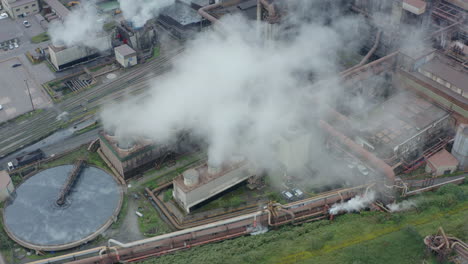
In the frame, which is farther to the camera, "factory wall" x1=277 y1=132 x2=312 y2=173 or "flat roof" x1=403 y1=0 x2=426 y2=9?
"flat roof" x1=403 y1=0 x2=426 y2=9

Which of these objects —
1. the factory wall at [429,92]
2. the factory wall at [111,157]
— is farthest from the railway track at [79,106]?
the factory wall at [429,92]

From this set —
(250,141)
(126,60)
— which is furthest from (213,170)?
(126,60)

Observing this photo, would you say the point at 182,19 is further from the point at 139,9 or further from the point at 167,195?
the point at 167,195

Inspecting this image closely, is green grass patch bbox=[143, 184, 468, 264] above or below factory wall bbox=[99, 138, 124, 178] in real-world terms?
below

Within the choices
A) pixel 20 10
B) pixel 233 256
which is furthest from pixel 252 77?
pixel 20 10

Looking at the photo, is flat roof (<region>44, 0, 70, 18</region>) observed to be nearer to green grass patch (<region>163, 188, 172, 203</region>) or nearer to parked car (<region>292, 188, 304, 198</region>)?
green grass patch (<region>163, 188, 172, 203</region>)

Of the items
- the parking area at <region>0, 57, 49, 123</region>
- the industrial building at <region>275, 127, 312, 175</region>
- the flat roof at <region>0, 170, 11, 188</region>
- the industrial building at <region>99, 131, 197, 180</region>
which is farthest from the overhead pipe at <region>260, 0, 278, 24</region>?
the flat roof at <region>0, 170, 11, 188</region>
